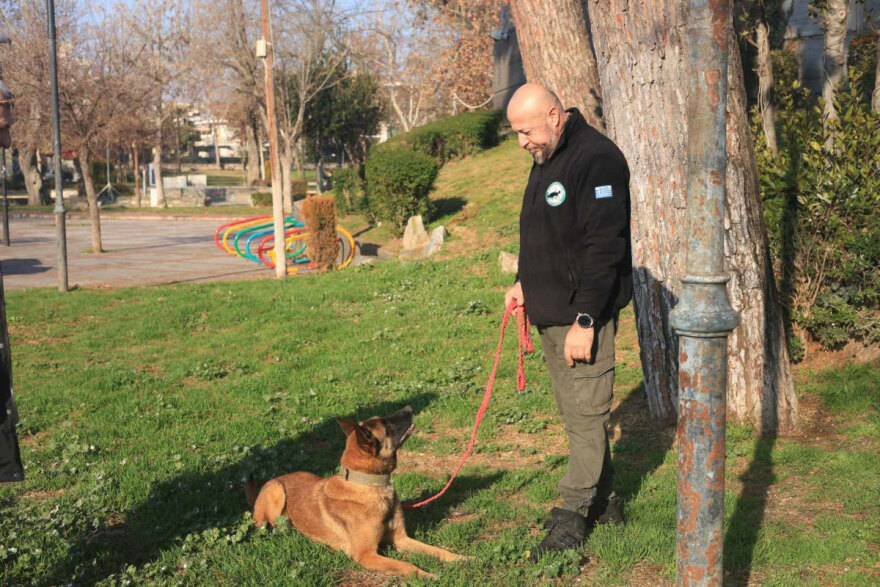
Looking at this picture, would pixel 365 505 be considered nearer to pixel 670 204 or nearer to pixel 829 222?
pixel 670 204

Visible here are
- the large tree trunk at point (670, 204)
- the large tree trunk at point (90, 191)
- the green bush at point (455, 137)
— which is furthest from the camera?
the green bush at point (455, 137)

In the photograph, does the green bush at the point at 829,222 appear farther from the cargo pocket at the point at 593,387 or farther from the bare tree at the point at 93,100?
the bare tree at the point at 93,100

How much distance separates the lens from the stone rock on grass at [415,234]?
16703mm

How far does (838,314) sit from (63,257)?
12229mm

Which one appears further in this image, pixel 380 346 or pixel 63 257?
pixel 63 257

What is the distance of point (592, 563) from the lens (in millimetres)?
3855

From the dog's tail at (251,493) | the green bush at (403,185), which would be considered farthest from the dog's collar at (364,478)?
the green bush at (403,185)

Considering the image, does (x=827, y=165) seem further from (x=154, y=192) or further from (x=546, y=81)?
(x=154, y=192)

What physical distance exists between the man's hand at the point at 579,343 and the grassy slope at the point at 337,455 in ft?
3.24

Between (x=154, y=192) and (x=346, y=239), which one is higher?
(x=154, y=192)

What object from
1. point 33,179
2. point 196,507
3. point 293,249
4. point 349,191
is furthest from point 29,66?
point 33,179

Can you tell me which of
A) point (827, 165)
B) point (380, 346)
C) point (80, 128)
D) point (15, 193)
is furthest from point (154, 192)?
point (827, 165)

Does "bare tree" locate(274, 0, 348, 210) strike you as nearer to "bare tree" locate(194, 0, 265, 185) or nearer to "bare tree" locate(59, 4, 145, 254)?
"bare tree" locate(194, 0, 265, 185)

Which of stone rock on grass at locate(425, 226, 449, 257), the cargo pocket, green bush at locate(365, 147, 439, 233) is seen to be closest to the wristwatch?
the cargo pocket
